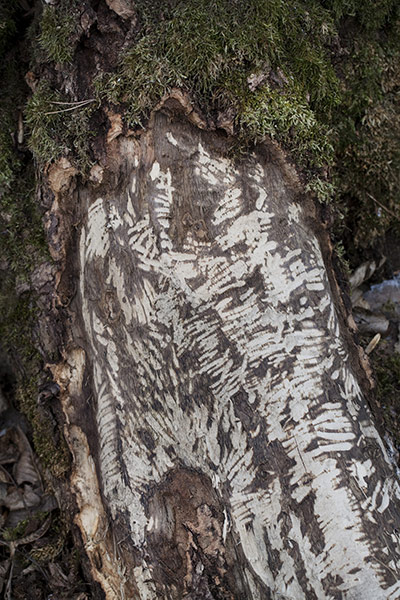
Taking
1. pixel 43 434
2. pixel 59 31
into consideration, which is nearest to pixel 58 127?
pixel 59 31

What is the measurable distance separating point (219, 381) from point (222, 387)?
0.03 m

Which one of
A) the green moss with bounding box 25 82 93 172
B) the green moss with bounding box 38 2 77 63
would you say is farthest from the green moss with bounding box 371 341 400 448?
the green moss with bounding box 38 2 77 63

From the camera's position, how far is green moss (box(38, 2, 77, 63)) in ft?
7.06

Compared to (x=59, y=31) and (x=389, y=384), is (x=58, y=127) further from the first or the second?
(x=389, y=384)

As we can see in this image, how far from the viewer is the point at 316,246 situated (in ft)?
7.04

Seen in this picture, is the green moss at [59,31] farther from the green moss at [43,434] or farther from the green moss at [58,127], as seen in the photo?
the green moss at [43,434]

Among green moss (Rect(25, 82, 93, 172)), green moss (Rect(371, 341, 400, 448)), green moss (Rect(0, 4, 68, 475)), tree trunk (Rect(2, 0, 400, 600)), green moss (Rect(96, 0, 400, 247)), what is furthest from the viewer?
green moss (Rect(0, 4, 68, 475))

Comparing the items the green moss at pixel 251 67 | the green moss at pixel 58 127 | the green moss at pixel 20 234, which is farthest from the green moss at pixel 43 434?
the green moss at pixel 251 67

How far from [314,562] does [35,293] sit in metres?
1.82

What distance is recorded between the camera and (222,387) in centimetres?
200

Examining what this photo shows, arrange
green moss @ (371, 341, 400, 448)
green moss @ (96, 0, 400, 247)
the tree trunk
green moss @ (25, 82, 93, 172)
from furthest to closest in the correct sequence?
green moss @ (371, 341, 400, 448), green moss @ (25, 82, 93, 172), green moss @ (96, 0, 400, 247), the tree trunk

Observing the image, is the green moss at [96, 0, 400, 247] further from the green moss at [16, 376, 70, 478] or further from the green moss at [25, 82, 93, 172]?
the green moss at [16, 376, 70, 478]

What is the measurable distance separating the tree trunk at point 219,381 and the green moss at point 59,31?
221 millimetres

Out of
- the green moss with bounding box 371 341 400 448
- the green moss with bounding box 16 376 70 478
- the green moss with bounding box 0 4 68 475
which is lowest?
the green moss with bounding box 371 341 400 448
